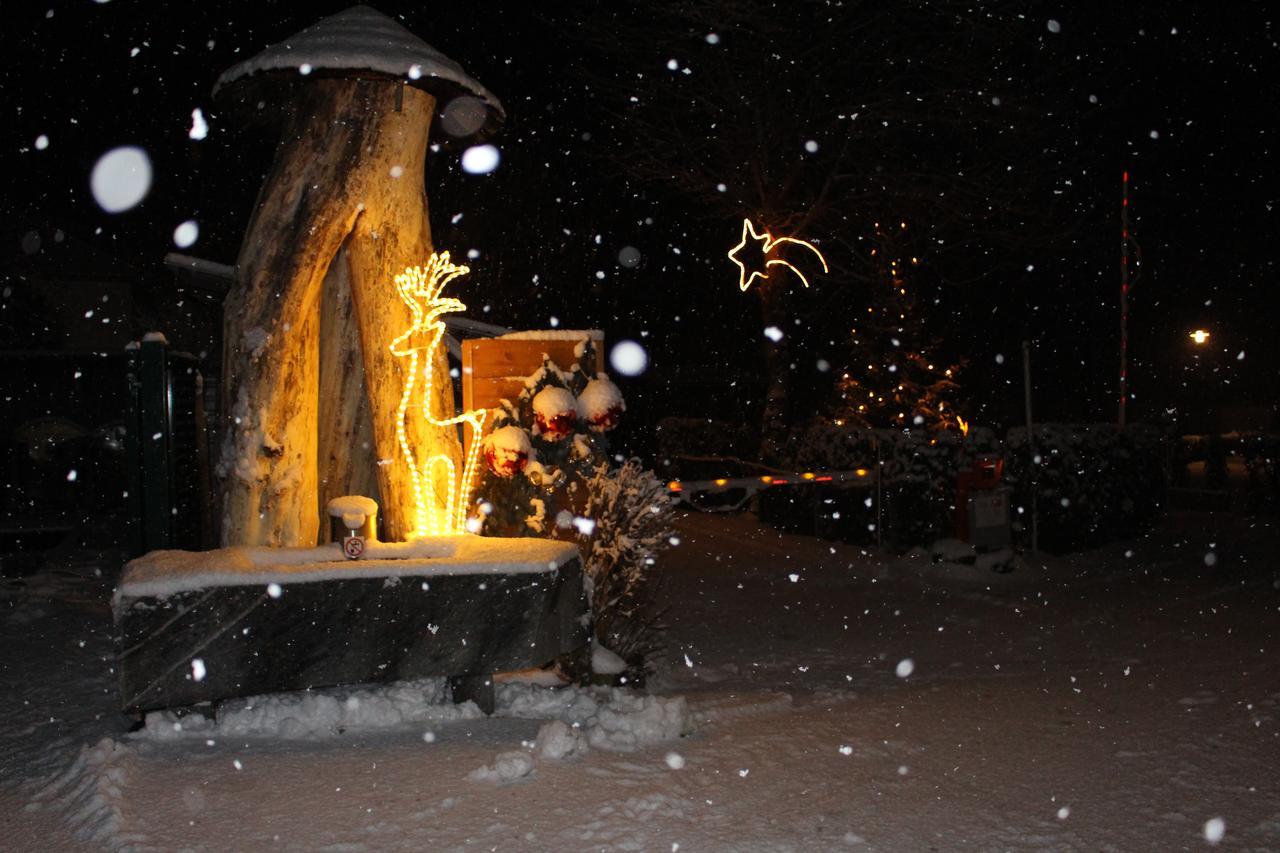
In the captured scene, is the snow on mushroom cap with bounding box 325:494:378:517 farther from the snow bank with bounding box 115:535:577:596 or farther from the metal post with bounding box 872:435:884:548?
the metal post with bounding box 872:435:884:548

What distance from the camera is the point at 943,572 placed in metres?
11.7

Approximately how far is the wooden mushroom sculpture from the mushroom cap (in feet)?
0.04

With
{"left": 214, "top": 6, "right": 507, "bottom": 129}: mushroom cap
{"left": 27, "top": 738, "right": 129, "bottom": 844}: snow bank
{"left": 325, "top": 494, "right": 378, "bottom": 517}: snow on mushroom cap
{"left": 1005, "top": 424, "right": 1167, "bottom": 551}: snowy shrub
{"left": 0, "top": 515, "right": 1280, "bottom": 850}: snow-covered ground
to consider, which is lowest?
{"left": 0, "top": 515, "right": 1280, "bottom": 850}: snow-covered ground

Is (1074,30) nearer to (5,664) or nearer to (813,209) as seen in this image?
(813,209)

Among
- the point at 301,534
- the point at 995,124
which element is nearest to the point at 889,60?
the point at 995,124

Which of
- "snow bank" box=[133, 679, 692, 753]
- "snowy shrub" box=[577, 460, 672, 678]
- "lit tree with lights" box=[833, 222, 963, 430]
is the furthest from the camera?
"lit tree with lights" box=[833, 222, 963, 430]

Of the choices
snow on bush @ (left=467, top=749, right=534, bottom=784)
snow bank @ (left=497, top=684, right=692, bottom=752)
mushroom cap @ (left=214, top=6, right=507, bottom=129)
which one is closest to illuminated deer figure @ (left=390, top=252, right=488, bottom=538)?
mushroom cap @ (left=214, top=6, right=507, bottom=129)

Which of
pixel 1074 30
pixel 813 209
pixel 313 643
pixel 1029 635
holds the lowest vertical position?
pixel 1029 635

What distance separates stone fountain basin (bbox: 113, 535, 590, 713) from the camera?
5242 millimetres

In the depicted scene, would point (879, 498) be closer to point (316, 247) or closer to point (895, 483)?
point (895, 483)

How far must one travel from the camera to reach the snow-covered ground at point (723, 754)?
174 inches

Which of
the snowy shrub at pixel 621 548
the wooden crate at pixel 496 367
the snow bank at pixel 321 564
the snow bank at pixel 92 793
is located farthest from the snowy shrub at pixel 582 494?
the snow bank at pixel 92 793

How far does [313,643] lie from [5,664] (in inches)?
118

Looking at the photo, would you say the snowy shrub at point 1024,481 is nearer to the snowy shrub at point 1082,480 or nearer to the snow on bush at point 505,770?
the snowy shrub at point 1082,480
